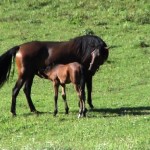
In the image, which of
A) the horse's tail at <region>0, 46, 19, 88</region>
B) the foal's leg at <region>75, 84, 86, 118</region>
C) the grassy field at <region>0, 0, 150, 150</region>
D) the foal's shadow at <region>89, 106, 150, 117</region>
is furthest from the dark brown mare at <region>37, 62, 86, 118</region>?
the horse's tail at <region>0, 46, 19, 88</region>

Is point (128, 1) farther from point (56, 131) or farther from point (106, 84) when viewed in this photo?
point (56, 131)

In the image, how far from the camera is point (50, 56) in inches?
598

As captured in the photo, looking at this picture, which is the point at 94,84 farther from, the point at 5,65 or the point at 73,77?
the point at 73,77

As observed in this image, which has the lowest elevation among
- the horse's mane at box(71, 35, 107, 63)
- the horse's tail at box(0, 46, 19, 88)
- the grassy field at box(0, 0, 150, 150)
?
the grassy field at box(0, 0, 150, 150)

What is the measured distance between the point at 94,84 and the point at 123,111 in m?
5.17

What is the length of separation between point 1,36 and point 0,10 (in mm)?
3856

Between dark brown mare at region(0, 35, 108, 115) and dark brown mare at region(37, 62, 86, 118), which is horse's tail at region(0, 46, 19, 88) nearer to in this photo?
dark brown mare at region(0, 35, 108, 115)

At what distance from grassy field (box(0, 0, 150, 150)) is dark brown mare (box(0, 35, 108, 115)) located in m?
0.98

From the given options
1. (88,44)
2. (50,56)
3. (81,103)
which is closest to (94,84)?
(50,56)

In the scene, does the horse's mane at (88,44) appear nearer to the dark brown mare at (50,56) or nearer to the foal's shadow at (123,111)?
the dark brown mare at (50,56)

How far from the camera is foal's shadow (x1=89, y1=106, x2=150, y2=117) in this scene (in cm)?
1423

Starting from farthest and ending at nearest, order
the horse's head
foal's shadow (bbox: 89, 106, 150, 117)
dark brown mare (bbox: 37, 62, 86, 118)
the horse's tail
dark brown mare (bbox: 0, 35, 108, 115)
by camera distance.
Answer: the horse's tail → dark brown mare (bbox: 0, 35, 108, 115) → the horse's head → foal's shadow (bbox: 89, 106, 150, 117) → dark brown mare (bbox: 37, 62, 86, 118)

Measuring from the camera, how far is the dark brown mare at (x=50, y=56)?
14.8 m

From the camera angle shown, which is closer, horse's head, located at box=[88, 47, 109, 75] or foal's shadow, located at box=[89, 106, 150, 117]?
foal's shadow, located at box=[89, 106, 150, 117]
